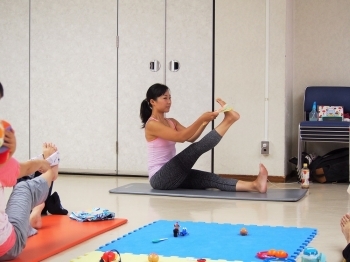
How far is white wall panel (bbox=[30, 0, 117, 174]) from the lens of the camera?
704cm

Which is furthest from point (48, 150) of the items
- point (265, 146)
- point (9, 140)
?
point (265, 146)

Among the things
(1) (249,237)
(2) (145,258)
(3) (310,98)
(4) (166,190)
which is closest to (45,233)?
(2) (145,258)

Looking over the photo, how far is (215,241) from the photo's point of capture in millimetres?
3447

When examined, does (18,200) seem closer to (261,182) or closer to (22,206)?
(22,206)

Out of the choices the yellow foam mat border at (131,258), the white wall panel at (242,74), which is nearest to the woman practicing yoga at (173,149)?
the white wall panel at (242,74)

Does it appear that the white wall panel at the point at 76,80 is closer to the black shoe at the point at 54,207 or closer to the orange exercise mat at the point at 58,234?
the black shoe at the point at 54,207

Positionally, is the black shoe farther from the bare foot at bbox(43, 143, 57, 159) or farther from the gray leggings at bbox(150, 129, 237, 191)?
the gray leggings at bbox(150, 129, 237, 191)

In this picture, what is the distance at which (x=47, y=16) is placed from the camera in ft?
23.6

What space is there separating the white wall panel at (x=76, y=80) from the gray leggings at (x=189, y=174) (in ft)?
5.29

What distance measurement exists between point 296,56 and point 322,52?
0.92ft

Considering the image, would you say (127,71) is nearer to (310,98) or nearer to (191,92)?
(191,92)

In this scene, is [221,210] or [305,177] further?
[305,177]

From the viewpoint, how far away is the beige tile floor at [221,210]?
139 inches

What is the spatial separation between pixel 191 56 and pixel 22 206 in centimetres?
389
